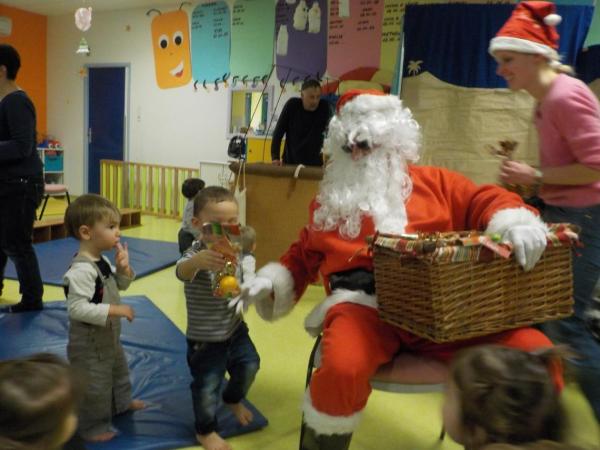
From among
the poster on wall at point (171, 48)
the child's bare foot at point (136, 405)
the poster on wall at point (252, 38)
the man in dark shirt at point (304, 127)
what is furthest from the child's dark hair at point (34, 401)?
the poster on wall at point (171, 48)

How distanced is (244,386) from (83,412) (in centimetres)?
53

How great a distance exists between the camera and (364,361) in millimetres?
1358

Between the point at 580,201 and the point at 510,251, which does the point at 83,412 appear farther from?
the point at 580,201

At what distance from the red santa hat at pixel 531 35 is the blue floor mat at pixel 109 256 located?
9.53 feet

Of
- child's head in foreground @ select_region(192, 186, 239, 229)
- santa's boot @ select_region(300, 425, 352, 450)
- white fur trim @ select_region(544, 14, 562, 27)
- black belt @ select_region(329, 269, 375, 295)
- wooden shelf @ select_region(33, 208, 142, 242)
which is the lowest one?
wooden shelf @ select_region(33, 208, 142, 242)

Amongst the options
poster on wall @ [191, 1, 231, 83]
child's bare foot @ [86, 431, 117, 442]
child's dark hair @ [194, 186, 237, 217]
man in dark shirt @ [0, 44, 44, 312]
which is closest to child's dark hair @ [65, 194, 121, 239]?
child's dark hair @ [194, 186, 237, 217]

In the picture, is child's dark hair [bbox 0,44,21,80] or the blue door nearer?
child's dark hair [bbox 0,44,21,80]

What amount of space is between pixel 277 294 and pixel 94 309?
58 cm

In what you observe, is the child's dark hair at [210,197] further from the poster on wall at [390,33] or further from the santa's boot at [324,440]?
the poster on wall at [390,33]

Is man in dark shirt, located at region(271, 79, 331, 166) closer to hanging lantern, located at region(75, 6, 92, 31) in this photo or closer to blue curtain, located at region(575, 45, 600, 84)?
blue curtain, located at region(575, 45, 600, 84)

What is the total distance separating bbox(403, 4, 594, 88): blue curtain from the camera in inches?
127

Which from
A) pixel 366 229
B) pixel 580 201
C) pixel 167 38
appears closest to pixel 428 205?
pixel 366 229

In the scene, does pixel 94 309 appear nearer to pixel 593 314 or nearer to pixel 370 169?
pixel 370 169

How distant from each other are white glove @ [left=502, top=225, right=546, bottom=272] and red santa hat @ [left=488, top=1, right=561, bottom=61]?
59 centimetres
